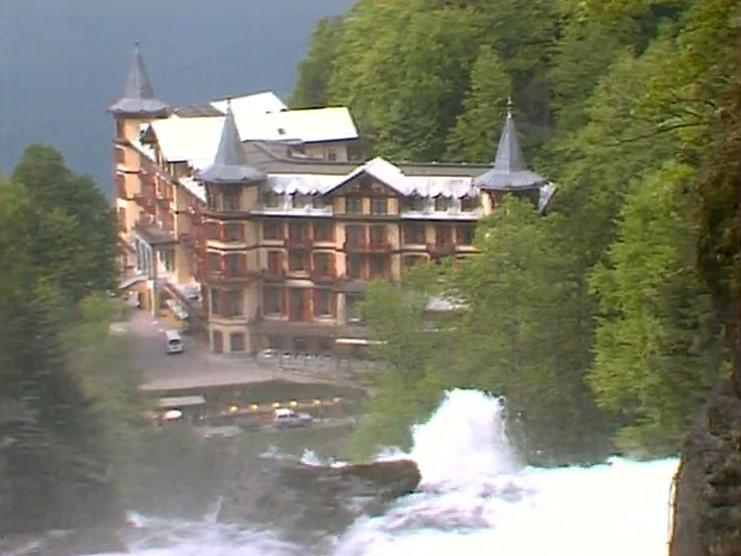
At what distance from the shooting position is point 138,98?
328cm

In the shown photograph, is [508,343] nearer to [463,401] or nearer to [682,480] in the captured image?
[463,401]

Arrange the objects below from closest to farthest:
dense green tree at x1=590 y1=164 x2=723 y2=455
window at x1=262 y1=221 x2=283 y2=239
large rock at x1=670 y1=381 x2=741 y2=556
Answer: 1. large rock at x1=670 y1=381 x2=741 y2=556
2. dense green tree at x1=590 y1=164 x2=723 y2=455
3. window at x1=262 y1=221 x2=283 y2=239

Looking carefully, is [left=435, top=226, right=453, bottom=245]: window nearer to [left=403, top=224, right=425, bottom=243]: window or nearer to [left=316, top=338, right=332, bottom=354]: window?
[left=403, top=224, right=425, bottom=243]: window

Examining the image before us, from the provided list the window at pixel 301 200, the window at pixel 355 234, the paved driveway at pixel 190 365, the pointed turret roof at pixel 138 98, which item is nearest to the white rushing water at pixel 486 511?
the paved driveway at pixel 190 365

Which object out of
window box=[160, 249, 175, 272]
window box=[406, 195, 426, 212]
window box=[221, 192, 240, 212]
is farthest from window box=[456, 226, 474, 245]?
window box=[160, 249, 175, 272]

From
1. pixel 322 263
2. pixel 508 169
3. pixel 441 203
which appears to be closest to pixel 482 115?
pixel 508 169

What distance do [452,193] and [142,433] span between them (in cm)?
76

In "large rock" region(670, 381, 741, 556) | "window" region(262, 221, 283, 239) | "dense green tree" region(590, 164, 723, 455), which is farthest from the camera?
"window" region(262, 221, 283, 239)

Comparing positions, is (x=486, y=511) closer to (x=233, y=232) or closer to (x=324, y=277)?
(x=324, y=277)

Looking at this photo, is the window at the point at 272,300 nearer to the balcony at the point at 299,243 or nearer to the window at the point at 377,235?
the balcony at the point at 299,243

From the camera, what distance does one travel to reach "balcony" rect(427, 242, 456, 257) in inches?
130

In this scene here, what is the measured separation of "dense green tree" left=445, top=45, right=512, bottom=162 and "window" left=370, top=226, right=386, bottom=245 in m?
0.21

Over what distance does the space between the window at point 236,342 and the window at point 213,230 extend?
19 centimetres

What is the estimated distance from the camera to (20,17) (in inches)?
125
